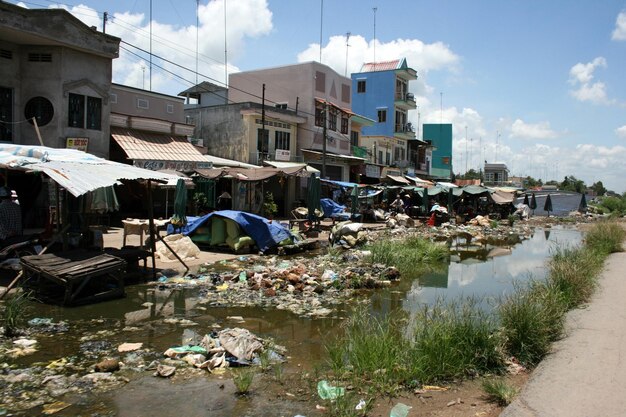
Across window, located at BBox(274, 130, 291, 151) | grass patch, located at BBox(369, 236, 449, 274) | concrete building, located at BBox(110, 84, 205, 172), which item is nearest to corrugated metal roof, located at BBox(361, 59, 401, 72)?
window, located at BBox(274, 130, 291, 151)

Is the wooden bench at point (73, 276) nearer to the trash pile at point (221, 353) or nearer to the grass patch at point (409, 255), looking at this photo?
the trash pile at point (221, 353)

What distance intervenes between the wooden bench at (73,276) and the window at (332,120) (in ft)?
90.7

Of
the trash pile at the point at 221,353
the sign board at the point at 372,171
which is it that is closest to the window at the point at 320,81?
the sign board at the point at 372,171

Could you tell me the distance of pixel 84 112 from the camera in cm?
1852

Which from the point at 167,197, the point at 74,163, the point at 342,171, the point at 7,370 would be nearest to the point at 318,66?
the point at 342,171

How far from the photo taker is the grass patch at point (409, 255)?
41.7ft

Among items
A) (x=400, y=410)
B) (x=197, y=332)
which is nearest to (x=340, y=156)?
(x=197, y=332)

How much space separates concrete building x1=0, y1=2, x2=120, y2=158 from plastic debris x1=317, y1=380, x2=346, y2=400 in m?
16.2

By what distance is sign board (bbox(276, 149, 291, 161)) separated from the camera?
30484mm

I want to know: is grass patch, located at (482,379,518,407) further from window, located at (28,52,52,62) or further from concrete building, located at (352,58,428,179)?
concrete building, located at (352,58,428,179)

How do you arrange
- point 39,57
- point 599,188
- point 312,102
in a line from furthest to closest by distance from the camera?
1. point 599,188
2. point 312,102
3. point 39,57

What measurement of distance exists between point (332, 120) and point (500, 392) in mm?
31898

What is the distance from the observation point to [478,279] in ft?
42.2

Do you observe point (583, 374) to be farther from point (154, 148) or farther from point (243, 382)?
point (154, 148)
